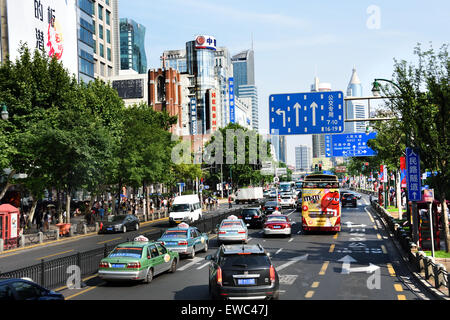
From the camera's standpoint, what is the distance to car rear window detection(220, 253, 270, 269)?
40.7 ft

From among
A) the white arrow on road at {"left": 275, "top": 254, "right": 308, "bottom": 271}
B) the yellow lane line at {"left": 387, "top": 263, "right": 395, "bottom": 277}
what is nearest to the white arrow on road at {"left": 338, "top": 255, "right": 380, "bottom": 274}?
the yellow lane line at {"left": 387, "top": 263, "right": 395, "bottom": 277}

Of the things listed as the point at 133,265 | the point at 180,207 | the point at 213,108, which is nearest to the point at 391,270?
the point at 133,265

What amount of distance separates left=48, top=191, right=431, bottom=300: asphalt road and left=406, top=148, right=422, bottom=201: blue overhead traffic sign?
313cm

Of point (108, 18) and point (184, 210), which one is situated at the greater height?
point (108, 18)

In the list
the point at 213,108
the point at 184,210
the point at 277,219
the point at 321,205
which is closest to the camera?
the point at 277,219

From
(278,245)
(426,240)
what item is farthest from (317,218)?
(426,240)

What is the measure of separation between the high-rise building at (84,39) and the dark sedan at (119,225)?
3707cm

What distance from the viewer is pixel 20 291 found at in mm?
10461

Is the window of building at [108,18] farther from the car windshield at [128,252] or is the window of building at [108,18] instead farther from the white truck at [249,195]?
the car windshield at [128,252]

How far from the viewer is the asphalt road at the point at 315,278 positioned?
1433 cm

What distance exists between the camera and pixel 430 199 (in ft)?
64.4

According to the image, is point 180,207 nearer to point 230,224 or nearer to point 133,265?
point 230,224

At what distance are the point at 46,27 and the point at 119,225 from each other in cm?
3334

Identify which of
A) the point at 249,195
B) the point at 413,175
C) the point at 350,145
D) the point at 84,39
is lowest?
the point at 249,195
